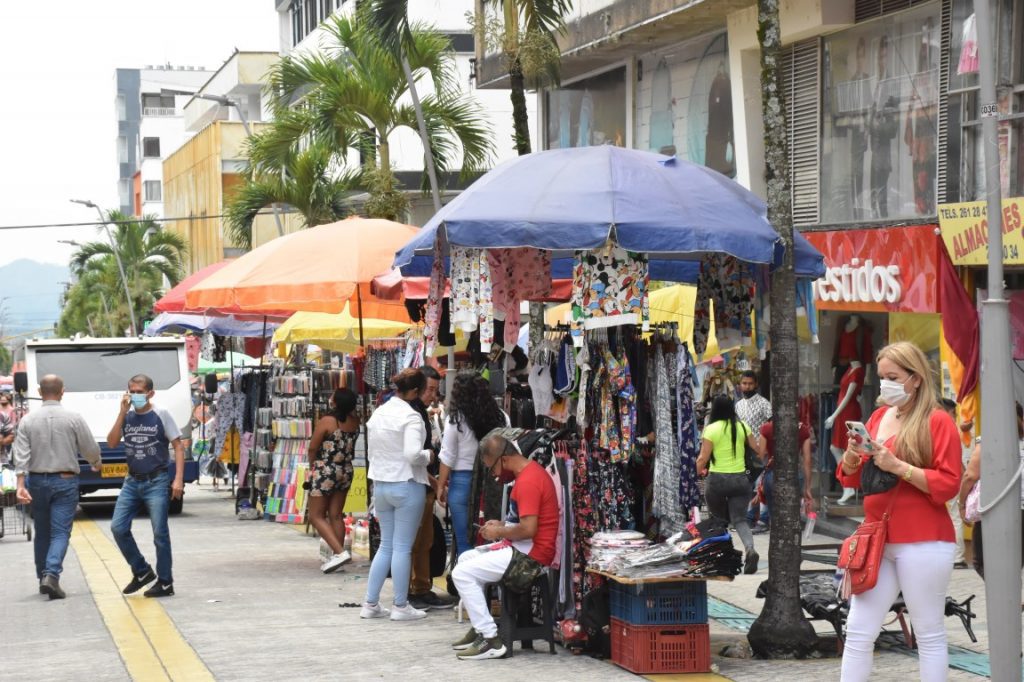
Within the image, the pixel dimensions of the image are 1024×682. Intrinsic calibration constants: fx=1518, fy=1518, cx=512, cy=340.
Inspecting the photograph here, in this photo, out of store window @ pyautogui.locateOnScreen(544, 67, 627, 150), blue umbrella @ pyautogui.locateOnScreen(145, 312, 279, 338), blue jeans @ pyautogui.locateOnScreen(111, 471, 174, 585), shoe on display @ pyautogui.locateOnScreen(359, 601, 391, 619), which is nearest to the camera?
shoe on display @ pyautogui.locateOnScreen(359, 601, 391, 619)

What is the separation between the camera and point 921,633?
6.86m

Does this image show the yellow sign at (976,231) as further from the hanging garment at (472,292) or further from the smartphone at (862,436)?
the smartphone at (862,436)

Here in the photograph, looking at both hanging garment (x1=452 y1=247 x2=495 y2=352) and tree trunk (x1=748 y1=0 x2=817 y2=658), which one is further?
hanging garment (x1=452 y1=247 x2=495 y2=352)

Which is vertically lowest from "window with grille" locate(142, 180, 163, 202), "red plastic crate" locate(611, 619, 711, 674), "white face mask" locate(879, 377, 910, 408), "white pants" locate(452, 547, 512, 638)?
"red plastic crate" locate(611, 619, 711, 674)

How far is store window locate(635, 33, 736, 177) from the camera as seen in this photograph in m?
20.4

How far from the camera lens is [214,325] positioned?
22969 millimetres

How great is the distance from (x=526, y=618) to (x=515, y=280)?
2959 millimetres

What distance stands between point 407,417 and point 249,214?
740 inches

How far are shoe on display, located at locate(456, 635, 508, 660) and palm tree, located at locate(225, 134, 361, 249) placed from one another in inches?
689

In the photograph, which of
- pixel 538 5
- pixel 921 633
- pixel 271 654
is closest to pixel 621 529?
pixel 271 654

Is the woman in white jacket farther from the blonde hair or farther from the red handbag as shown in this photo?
the blonde hair

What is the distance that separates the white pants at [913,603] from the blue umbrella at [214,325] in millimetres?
16259

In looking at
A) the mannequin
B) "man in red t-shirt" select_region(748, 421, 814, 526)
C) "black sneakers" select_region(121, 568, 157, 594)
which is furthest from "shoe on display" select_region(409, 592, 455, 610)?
the mannequin

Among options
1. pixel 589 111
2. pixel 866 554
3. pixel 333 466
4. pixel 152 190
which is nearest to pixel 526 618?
pixel 866 554
